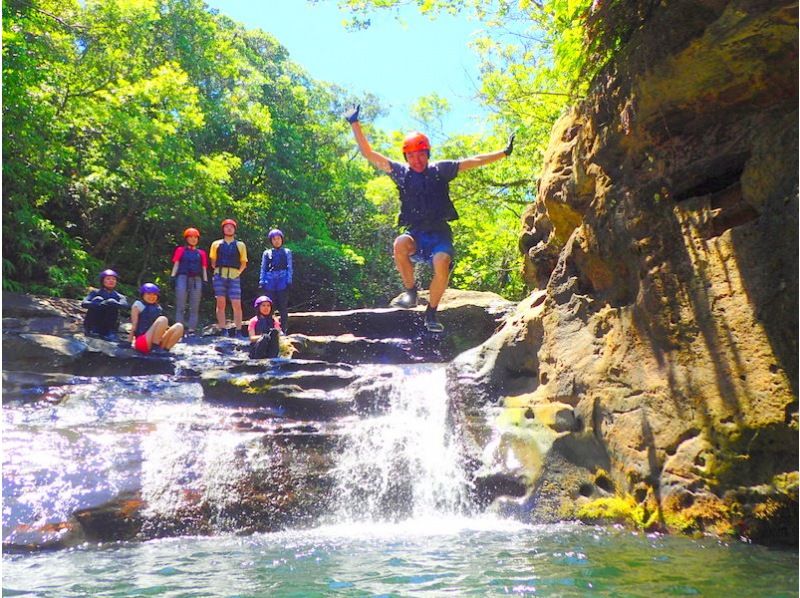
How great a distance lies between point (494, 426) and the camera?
6820 mm

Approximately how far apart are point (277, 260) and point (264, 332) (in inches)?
53.3

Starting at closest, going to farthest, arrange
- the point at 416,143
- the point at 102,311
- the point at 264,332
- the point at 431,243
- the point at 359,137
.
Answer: the point at 359,137
the point at 416,143
the point at 431,243
the point at 264,332
the point at 102,311

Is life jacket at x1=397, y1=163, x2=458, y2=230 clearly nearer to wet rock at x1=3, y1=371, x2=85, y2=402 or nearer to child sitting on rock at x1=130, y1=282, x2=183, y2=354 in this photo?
wet rock at x1=3, y1=371, x2=85, y2=402

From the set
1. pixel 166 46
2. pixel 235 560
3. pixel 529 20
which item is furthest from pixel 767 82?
pixel 166 46

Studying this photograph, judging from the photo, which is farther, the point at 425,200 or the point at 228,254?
the point at 228,254

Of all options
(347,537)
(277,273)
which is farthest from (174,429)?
(277,273)

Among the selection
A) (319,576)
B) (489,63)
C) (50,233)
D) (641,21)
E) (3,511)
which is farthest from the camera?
(489,63)

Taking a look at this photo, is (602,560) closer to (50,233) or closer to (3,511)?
(3,511)

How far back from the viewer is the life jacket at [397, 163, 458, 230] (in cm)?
766

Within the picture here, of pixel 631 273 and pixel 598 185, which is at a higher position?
pixel 598 185

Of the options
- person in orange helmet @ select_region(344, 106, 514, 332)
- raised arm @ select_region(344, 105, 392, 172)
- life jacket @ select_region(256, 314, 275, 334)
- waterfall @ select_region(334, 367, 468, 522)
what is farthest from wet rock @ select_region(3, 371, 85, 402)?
raised arm @ select_region(344, 105, 392, 172)

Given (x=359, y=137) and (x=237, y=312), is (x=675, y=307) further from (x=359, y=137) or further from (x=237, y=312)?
(x=237, y=312)

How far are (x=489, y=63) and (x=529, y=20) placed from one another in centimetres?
419

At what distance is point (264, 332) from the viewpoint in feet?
Answer: 37.7
